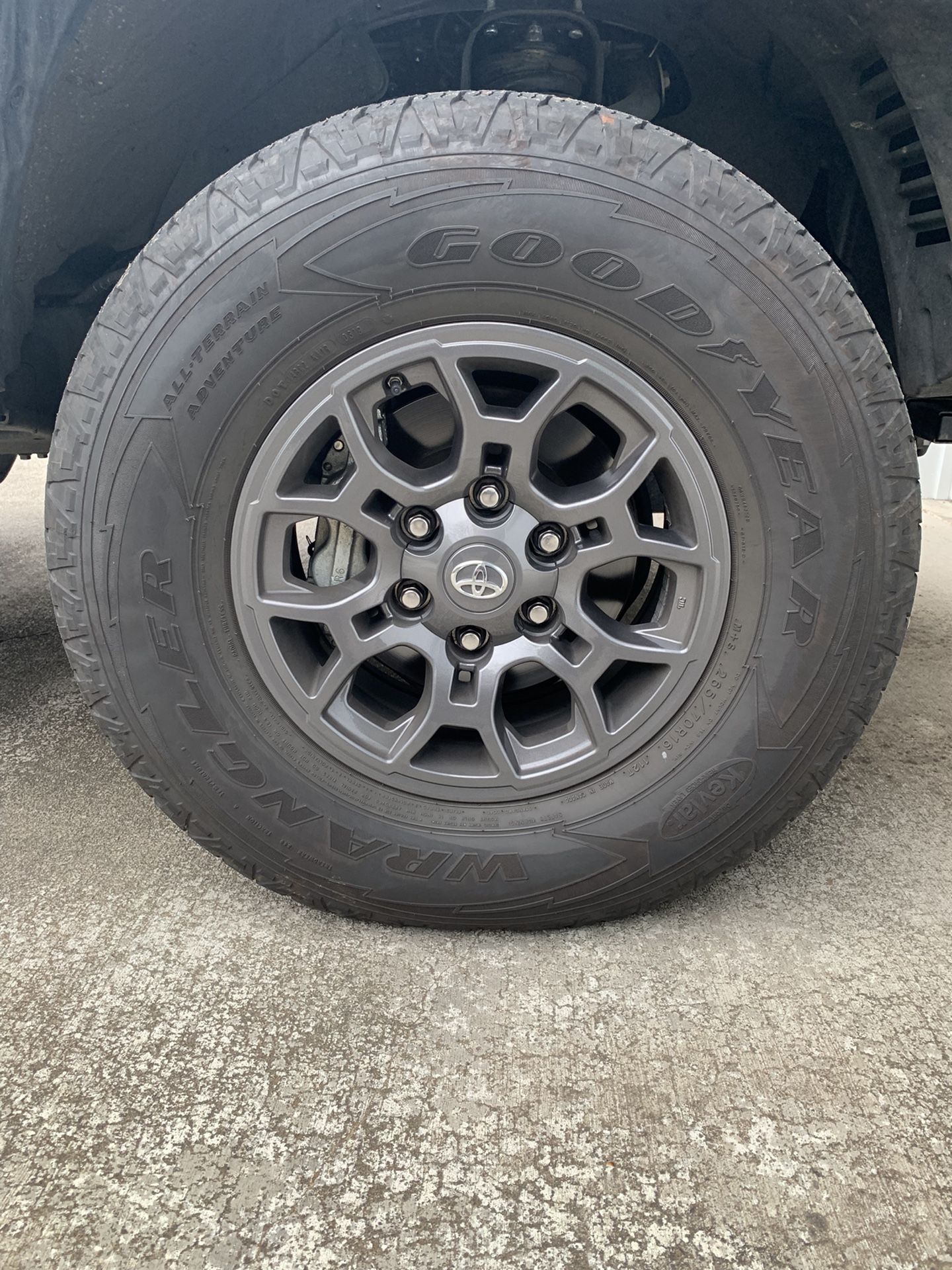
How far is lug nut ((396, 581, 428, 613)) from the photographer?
4.70 feet

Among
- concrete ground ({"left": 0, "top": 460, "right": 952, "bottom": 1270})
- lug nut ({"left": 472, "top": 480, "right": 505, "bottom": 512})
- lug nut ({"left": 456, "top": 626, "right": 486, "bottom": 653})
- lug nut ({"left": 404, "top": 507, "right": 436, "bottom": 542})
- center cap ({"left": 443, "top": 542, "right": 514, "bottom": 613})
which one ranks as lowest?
concrete ground ({"left": 0, "top": 460, "right": 952, "bottom": 1270})

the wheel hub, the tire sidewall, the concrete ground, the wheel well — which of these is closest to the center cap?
the wheel hub

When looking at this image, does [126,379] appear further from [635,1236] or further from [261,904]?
[635,1236]

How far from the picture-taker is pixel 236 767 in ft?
4.78

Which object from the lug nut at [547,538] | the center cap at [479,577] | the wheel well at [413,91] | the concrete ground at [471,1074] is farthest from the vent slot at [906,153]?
the concrete ground at [471,1074]

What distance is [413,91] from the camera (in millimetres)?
1897

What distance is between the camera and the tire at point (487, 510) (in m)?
1.31

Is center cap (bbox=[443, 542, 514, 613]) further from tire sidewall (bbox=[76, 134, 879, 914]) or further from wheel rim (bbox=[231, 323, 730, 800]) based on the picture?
tire sidewall (bbox=[76, 134, 879, 914])

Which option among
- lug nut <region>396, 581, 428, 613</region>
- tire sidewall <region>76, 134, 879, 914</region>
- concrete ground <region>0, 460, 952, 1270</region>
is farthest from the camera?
lug nut <region>396, 581, 428, 613</region>

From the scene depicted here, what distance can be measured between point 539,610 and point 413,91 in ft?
4.31

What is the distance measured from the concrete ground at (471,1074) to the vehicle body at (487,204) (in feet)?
0.52

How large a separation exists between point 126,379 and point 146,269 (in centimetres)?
18

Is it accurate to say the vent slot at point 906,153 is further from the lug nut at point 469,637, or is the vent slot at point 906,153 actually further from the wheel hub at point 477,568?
the lug nut at point 469,637

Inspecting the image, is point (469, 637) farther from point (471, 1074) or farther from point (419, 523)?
point (471, 1074)
